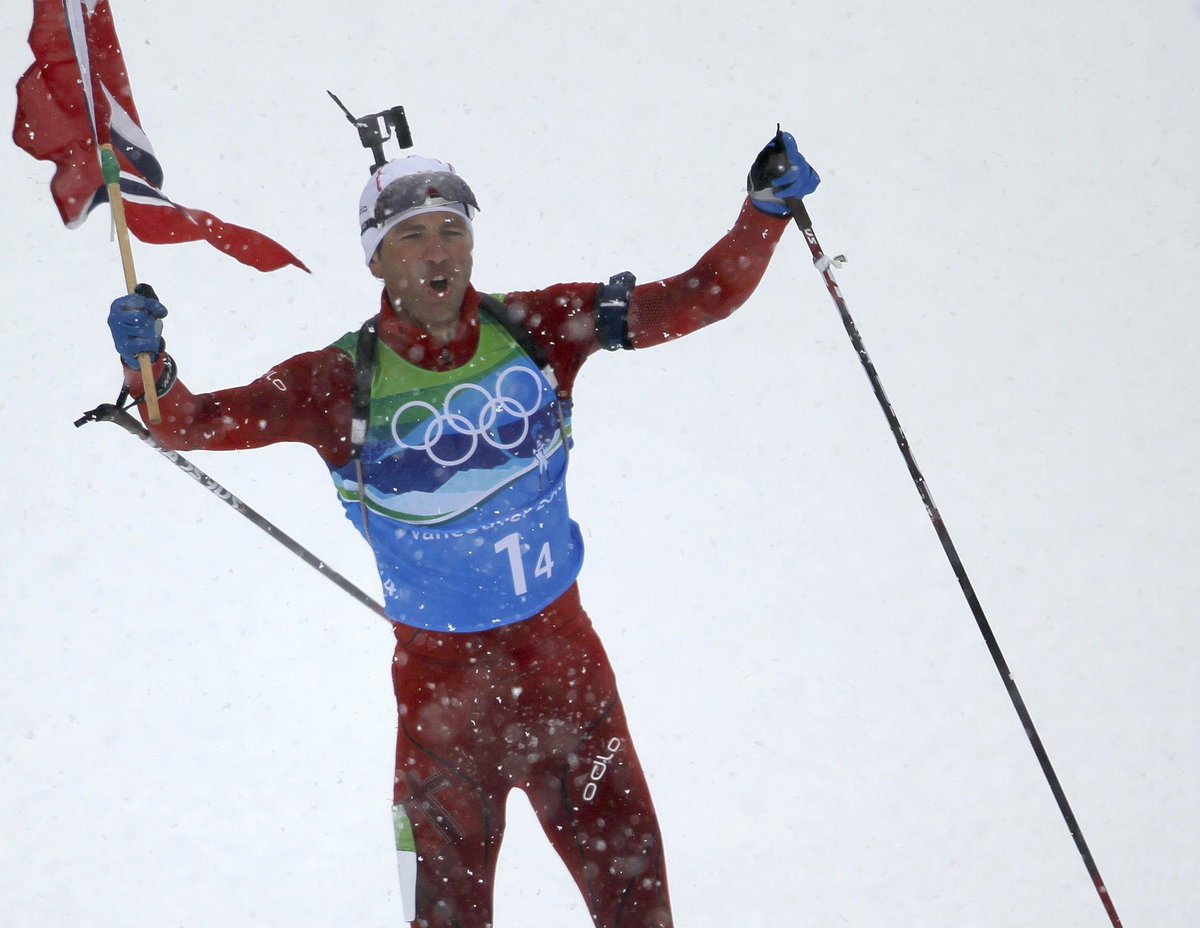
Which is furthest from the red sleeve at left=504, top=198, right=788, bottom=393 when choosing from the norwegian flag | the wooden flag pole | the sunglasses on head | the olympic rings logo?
the wooden flag pole

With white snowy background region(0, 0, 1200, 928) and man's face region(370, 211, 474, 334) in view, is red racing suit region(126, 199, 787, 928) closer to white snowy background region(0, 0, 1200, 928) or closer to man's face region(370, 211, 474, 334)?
man's face region(370, 211, 474, 334)

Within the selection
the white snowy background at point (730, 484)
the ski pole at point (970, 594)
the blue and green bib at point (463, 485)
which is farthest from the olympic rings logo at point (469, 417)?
the white snowy background at point (730, 484)

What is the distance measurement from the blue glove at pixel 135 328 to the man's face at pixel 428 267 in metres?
0.46

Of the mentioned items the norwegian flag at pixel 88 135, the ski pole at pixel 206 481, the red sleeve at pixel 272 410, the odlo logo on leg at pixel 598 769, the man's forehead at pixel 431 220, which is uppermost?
the norwegian flag at pixel 88 135

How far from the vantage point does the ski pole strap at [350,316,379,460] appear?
2.37 meters

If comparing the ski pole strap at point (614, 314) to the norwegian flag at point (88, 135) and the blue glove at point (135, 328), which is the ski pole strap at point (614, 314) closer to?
the norwegian flag at point (88, 135)

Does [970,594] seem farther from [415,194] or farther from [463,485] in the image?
[415,194]

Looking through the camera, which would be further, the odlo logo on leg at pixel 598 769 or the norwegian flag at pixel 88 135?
the norwegian flag at pixel 88 135

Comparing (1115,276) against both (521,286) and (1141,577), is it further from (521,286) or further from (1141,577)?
(521,286)

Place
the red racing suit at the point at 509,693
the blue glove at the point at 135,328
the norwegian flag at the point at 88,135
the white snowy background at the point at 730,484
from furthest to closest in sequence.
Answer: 1. the white snowy background at the point at 730,484
2. the norwegian flag at the point at 88,135
3. the red racing suit at the point at 509,693
4. the blue glove at the point at 135,328

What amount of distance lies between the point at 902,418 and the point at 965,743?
204 cm

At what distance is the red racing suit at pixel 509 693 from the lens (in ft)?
7.59

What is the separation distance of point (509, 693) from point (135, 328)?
1019 mm

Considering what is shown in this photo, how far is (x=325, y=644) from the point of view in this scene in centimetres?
564
